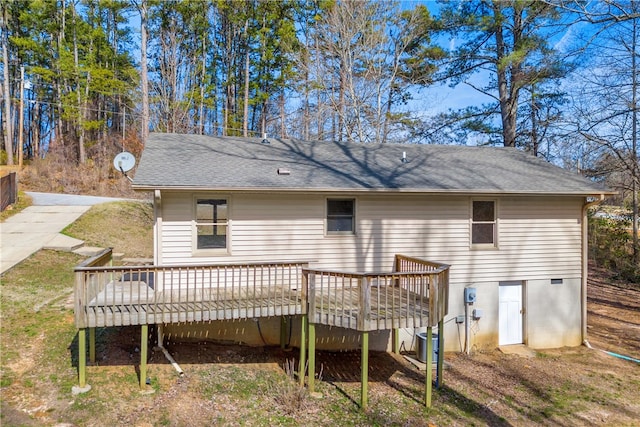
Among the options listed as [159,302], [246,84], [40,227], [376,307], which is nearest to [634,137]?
[376,307]

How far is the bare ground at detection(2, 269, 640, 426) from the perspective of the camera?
228 inches

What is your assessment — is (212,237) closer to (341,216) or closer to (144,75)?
(341,216)

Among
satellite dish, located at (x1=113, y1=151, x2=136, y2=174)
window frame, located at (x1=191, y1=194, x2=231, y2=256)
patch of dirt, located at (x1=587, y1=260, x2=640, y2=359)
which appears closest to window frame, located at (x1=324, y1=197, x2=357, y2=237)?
window frame, located at (x1=191, y1=194, x2=231, y2=256)

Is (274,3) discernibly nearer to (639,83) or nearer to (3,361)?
(639,83)

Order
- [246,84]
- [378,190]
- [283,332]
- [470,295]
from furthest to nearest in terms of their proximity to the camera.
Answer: [246,84] < [470,295] < [283,332] < [378,190]

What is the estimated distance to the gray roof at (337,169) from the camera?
7965 millimetres

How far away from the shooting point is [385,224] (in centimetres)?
896

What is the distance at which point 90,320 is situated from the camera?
20.0 ft

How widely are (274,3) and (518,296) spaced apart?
22.9 metres

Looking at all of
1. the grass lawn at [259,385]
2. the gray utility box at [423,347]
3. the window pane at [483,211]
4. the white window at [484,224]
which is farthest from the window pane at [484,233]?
the grass lawn at [259,385]

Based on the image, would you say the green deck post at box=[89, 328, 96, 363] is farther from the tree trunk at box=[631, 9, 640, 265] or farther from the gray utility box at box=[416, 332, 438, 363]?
the tree trunk at box=[631, 9, 640, 265]

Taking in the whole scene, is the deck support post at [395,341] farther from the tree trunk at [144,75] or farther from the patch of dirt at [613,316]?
the tree trunk at [144,75]

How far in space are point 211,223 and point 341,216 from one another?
2.92 metres

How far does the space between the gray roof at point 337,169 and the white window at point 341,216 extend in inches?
20.5
